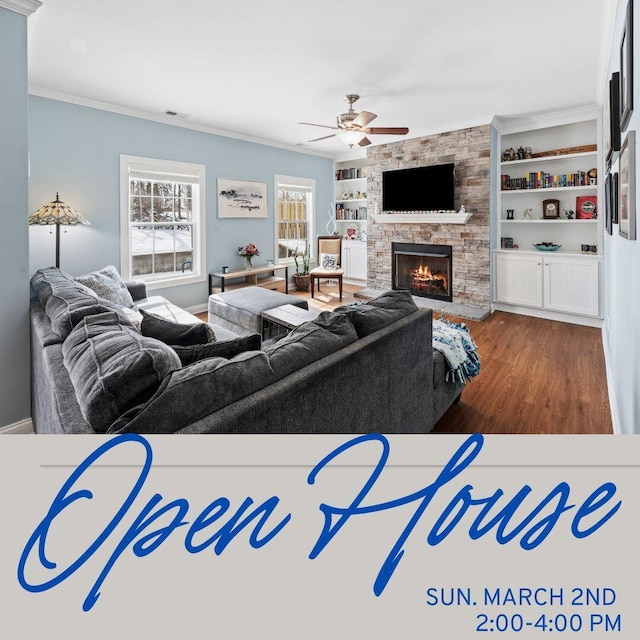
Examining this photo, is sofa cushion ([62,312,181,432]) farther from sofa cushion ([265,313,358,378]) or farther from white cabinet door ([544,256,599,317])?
white cabinet door ([544,256,599,317])

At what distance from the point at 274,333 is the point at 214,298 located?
1035mm

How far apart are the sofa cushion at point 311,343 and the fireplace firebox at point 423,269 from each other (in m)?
4.56

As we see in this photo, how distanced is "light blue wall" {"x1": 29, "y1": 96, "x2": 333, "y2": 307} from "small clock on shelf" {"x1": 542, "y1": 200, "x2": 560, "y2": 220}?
4300 mm

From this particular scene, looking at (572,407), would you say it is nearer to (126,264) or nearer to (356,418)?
(356,418)

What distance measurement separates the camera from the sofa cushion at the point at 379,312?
1.78 metres

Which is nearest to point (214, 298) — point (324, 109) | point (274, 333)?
point (274, 333)

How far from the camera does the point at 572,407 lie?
2762mm

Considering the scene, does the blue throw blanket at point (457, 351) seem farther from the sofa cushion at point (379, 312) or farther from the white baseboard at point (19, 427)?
the white baseboard at point (19, 427)

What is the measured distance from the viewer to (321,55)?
3.23m

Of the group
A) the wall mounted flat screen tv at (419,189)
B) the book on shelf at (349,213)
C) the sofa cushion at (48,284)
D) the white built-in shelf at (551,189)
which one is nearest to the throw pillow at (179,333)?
the sofa cushion at (48,284)

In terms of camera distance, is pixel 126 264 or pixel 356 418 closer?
pixel 356 418

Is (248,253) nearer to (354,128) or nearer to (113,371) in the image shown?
(354,128)

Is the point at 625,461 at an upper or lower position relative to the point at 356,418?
upper

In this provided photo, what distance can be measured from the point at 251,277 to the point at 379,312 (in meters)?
4.59
